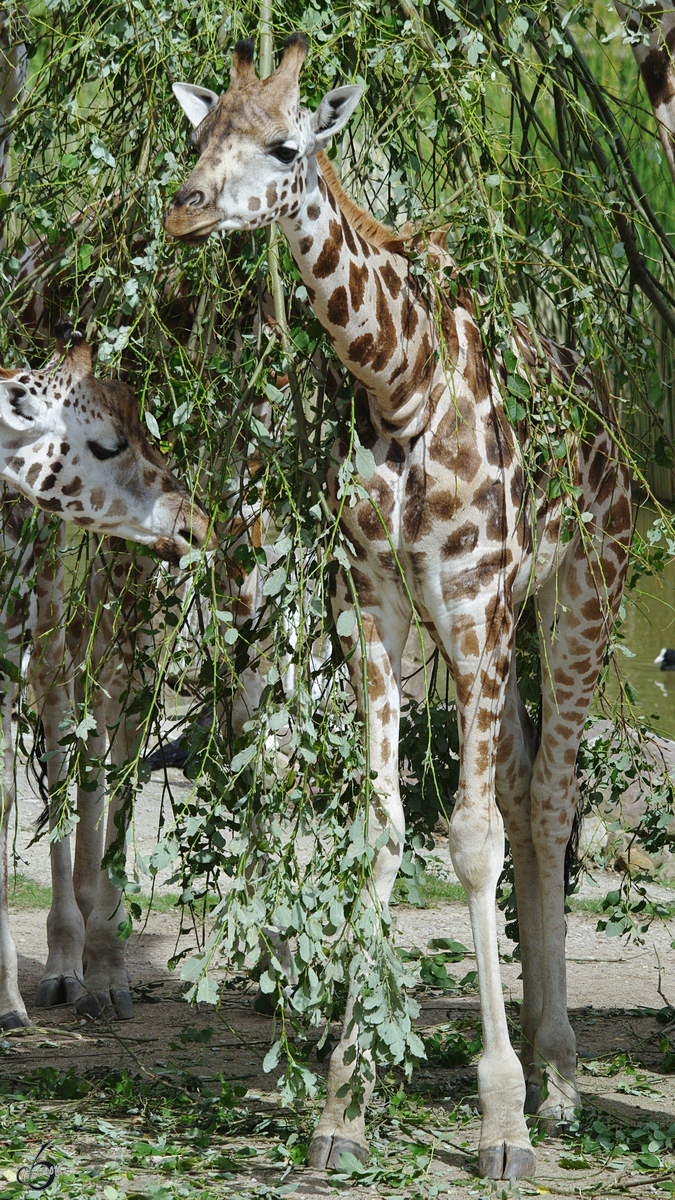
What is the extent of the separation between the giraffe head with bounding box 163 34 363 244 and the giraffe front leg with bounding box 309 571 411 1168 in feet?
3.19

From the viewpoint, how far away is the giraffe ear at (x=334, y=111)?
8.77 feet

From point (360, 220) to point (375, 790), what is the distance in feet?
4.47

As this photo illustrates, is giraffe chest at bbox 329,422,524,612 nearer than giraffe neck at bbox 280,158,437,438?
No

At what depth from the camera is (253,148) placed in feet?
8.52

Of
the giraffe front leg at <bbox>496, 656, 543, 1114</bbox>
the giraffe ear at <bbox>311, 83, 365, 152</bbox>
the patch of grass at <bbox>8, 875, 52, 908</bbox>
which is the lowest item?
the patch of grass at <bbox>8, 875, 52, 908</bbox>

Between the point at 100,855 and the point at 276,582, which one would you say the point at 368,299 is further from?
the point at 100,855

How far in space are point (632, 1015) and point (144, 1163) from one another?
6.89 feet

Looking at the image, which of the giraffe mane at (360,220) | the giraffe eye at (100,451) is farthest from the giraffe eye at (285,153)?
the giraffe eye at (100,451)

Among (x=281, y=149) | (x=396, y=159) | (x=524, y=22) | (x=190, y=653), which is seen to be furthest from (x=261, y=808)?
(x=524, y=22)

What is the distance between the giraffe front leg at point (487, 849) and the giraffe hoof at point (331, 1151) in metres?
0.29

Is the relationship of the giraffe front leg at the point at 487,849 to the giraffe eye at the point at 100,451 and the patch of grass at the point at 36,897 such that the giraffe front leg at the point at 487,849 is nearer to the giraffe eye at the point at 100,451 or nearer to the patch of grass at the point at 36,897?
the giraffe eye at the point at 100,451

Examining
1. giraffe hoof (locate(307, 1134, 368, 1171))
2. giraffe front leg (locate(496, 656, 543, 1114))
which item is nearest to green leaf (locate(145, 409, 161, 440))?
giraffe front leg (locate(496, 656, 543, 1114))

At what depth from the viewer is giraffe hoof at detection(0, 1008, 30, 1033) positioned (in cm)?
420

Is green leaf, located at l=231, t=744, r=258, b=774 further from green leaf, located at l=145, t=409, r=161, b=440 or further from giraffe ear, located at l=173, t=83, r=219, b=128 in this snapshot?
giraffe ear, located at l=173, t=83, r=219, b=128
